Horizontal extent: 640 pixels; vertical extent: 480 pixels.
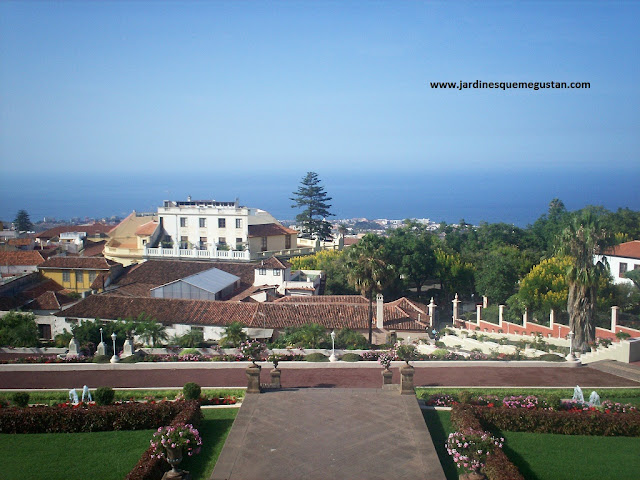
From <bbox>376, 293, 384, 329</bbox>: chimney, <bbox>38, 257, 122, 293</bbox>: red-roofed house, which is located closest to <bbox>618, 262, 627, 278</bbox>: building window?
<bbox>376, 293, 384, 329</bbox>: chimney

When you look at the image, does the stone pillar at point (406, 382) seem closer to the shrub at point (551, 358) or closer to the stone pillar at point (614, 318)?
the shrub at point (551, 358)

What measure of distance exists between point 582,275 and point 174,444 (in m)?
21.3

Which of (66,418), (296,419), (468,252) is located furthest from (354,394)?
(468,252)

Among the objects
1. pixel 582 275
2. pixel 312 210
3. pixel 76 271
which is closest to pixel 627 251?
pixel 582 275

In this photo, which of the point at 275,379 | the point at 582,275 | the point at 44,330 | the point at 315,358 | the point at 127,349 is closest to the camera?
the point at 275,379

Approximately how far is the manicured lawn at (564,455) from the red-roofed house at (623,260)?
27.6 metres

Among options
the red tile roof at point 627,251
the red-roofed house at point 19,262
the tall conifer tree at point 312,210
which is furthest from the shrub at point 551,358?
the tall conifer tree at point 312,210

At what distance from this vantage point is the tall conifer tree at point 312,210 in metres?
65.8

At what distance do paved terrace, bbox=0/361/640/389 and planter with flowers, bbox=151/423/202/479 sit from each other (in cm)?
723

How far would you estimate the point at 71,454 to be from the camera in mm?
14797

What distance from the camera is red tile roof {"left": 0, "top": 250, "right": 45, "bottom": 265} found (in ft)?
161

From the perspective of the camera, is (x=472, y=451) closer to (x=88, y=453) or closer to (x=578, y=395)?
(x=578, y=395)

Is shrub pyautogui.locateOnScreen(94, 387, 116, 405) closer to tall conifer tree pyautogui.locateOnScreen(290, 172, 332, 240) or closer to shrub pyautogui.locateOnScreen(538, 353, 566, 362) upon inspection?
shrub pyautogui.locateOnScreen(538, 353, 566, 362)

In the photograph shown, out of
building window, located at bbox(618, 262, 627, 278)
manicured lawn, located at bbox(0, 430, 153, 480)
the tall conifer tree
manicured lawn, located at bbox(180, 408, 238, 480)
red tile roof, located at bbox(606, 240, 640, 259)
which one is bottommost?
manicured lawn, located at bbox(0, 430, 153, 480)
